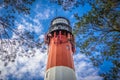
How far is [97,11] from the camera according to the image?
1270cm

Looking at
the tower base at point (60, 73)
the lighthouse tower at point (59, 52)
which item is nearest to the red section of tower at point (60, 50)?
the lighthouse tower at point (59, 52)

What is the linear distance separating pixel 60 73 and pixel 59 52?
390cm

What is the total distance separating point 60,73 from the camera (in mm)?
24500

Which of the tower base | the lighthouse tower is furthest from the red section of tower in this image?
the tower base

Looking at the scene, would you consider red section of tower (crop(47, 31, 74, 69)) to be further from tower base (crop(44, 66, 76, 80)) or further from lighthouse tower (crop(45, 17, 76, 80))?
tower base (crop(44, 66, 76, 80))

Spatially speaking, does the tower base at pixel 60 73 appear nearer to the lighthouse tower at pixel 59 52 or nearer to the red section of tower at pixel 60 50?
the lighthouse tower at pixel 59 52

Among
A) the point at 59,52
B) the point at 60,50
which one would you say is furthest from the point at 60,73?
the point at 60,50

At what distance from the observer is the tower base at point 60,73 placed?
24534mm

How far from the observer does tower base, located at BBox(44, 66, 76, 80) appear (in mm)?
24534

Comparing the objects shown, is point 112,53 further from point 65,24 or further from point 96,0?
point 65,24

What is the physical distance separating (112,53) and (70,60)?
14.0 metres

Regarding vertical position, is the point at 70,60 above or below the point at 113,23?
above

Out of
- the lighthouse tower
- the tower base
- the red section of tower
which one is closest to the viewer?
the tower base

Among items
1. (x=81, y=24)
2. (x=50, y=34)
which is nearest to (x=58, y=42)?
(x=50, y=34)
